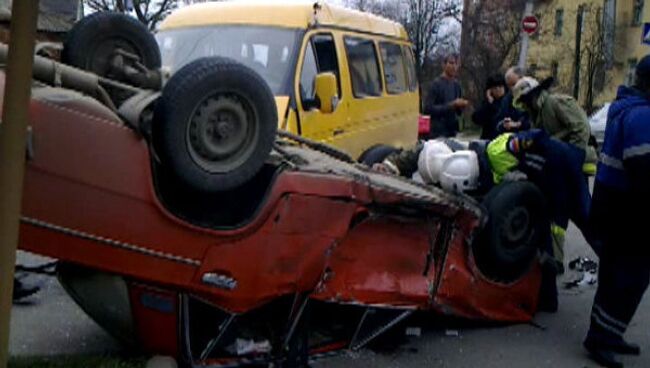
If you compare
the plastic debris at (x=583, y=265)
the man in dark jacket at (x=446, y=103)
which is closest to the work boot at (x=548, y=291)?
the plastic debris at (x=583, y=265)

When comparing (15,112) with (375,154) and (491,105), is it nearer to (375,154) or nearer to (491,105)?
(375,154)

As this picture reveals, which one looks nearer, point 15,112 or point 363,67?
point 15,112

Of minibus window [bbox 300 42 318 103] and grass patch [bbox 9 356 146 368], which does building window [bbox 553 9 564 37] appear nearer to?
minibus window [bbox 300 42 318 103]

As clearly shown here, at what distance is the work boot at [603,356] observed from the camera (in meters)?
5.23

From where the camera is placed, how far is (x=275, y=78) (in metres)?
7.50

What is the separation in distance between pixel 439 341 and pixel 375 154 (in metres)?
2.90

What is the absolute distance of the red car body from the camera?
12.1ft

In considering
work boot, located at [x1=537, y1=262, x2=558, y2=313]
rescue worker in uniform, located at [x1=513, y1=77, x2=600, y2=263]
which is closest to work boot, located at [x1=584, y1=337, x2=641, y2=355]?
work boot, located at [x1=537, y1=262, x2=558, y2=313]

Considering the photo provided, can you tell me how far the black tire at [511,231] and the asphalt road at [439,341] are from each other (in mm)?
435

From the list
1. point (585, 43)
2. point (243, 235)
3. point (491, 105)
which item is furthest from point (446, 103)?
point (585, 43)

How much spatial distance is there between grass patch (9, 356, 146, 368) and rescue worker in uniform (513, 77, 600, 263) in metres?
3.43

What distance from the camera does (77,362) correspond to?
4.27 m

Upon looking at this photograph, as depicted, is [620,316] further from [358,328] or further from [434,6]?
[434,6]

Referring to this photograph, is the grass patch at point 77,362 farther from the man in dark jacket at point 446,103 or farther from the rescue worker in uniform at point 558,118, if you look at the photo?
the man in dark jacket at point 446,103
